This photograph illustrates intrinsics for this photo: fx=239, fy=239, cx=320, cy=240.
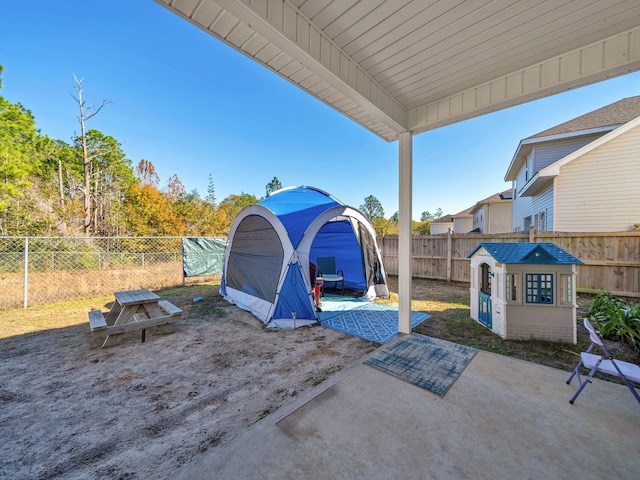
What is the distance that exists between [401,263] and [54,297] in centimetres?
729

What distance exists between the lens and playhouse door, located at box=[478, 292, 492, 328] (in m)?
3.67

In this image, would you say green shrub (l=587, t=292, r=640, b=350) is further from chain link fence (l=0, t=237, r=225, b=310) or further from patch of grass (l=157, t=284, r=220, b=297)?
chain link fence (l=0, t=237, r=225, b=310)

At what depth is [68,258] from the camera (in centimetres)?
656

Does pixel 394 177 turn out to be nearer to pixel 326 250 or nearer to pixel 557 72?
pixel 557 72

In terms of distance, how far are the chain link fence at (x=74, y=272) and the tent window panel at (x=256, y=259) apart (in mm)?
2673

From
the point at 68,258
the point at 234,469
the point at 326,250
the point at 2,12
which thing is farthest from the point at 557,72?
the point at 2,12

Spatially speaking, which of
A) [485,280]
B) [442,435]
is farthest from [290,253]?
[485,280]

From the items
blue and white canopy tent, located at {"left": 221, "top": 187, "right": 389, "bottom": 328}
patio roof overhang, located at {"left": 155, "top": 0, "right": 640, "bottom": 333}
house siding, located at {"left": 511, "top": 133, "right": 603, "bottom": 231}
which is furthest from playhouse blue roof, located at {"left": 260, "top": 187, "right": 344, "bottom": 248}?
house siding, located at {"left": 511, "top": 133, "right": 603, "bottom": 231}

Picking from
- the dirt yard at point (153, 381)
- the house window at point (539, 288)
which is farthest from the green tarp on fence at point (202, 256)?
the house window at point (539, 288)

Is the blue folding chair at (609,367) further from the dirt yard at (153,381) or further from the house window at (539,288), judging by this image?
the house window at (539,288)

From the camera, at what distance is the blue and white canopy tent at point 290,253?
4.11 metres

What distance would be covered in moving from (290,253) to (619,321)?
4685mm

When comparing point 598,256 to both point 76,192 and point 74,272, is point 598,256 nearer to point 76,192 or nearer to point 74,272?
point 74,272

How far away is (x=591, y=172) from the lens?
6973 mm
